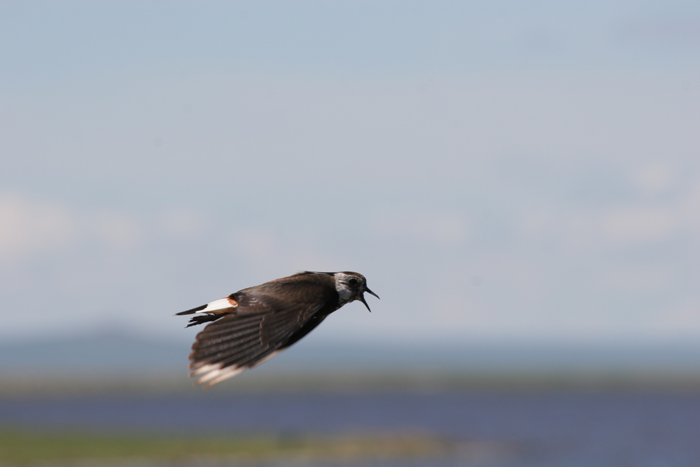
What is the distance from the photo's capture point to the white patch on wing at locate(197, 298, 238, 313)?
12.5 meters

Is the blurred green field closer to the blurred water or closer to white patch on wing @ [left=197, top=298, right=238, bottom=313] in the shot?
the blurred water

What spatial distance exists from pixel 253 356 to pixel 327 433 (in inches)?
3406

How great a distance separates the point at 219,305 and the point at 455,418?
12139 cm

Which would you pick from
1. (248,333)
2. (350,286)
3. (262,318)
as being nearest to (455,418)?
(350,286)

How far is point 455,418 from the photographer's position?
131250 millimetres

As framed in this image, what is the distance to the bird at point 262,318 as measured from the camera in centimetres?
1140

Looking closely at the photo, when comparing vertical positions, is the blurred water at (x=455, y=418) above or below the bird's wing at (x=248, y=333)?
above

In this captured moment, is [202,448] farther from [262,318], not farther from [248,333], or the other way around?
[248,333]

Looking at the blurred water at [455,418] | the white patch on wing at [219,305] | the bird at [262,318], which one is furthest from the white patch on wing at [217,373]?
the blurred water at [455,418]

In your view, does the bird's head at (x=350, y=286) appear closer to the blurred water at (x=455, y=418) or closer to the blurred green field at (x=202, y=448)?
the blurred green field at (x=202, y=448)

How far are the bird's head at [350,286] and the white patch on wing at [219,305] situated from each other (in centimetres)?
133

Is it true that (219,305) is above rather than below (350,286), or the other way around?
below

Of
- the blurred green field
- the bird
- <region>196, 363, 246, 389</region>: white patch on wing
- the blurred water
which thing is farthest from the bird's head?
the blurred water

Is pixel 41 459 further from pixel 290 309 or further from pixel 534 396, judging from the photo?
pixel 534 396
